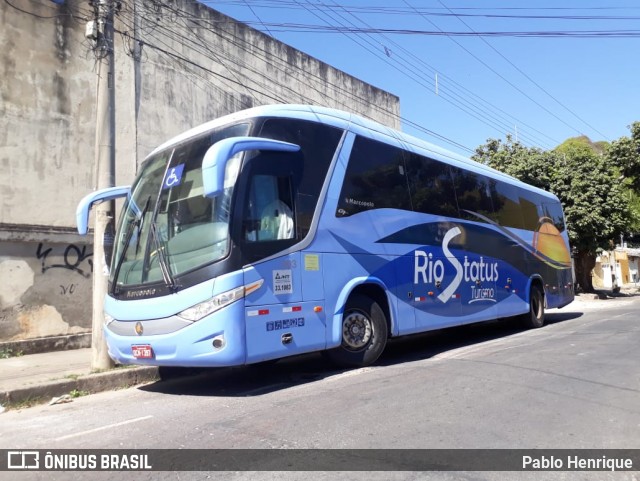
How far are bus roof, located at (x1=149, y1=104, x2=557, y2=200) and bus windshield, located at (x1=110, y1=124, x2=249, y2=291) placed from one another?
183 millimetres

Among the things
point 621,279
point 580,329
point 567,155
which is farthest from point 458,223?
point 621,279

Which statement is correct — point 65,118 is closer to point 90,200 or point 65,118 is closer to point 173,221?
point 90,200

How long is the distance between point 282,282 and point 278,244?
0.46 metres

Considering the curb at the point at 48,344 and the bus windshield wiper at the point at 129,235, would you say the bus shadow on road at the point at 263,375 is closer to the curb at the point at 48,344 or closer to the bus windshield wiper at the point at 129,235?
the bus windshield wiper at the point at 129,235

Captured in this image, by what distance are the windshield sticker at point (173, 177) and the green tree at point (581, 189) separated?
22.0 m

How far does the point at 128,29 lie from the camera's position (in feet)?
42.7

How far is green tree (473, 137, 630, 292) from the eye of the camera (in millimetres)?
24781

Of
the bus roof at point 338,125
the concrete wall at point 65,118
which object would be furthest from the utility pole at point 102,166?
the concrete wall at point 65,118

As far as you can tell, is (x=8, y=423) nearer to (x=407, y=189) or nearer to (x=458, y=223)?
(x=407, y=189)

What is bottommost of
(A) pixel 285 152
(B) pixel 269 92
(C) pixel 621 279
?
(C) pixel 621 279

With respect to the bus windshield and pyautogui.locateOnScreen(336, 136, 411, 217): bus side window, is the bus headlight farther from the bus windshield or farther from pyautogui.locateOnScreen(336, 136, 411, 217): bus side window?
pyautogui.locateOnScreen(336, 136, 411, 217): bus side window

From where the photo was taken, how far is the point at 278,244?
6730 mm

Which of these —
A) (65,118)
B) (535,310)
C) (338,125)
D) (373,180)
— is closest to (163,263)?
(338,125)

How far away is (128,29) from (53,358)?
775 cm
